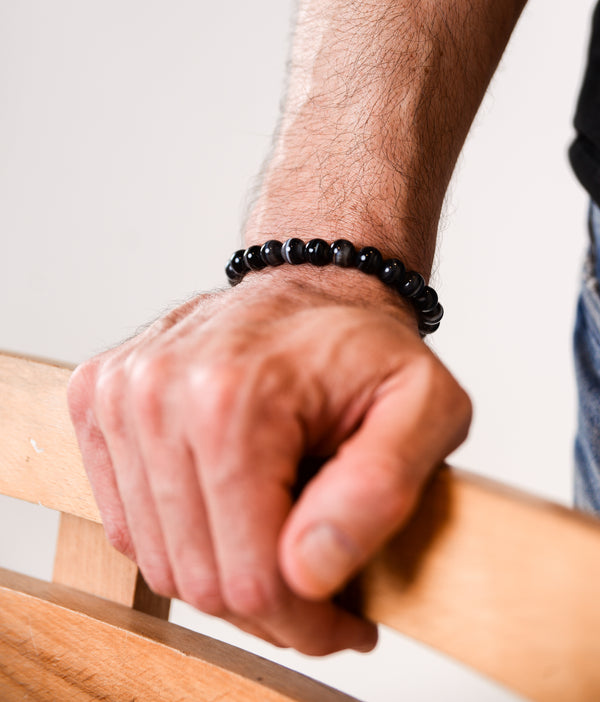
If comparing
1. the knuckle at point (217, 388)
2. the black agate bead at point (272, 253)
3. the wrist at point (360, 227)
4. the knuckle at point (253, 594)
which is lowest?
the knuckle at point (253, 594)

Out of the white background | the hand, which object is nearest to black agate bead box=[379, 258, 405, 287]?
the hand

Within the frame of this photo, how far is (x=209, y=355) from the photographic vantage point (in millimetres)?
261

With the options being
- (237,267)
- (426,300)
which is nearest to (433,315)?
(426,300)

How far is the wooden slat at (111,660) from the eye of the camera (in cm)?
34

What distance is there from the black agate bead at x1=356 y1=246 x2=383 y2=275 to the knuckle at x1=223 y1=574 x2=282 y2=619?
0.20 meters

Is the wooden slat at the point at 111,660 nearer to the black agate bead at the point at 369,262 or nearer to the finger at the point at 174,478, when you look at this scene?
the finger at the point at 174,478

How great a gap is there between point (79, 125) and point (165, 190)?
293 mm

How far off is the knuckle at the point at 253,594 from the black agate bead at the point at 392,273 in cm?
20

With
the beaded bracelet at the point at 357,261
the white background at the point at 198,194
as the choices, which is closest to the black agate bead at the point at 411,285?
the beaded bracelet at the point at 357,261

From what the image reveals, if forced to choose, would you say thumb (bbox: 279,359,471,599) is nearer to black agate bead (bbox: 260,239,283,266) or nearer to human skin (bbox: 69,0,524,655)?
human skin (bbox: 69,0,524,655)

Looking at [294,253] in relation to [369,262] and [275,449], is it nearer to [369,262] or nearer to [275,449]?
[369,262]

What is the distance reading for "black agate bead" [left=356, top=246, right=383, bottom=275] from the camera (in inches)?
15.4

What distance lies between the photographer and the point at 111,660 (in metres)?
0.38

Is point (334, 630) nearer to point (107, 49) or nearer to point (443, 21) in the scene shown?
point (443, 21)
